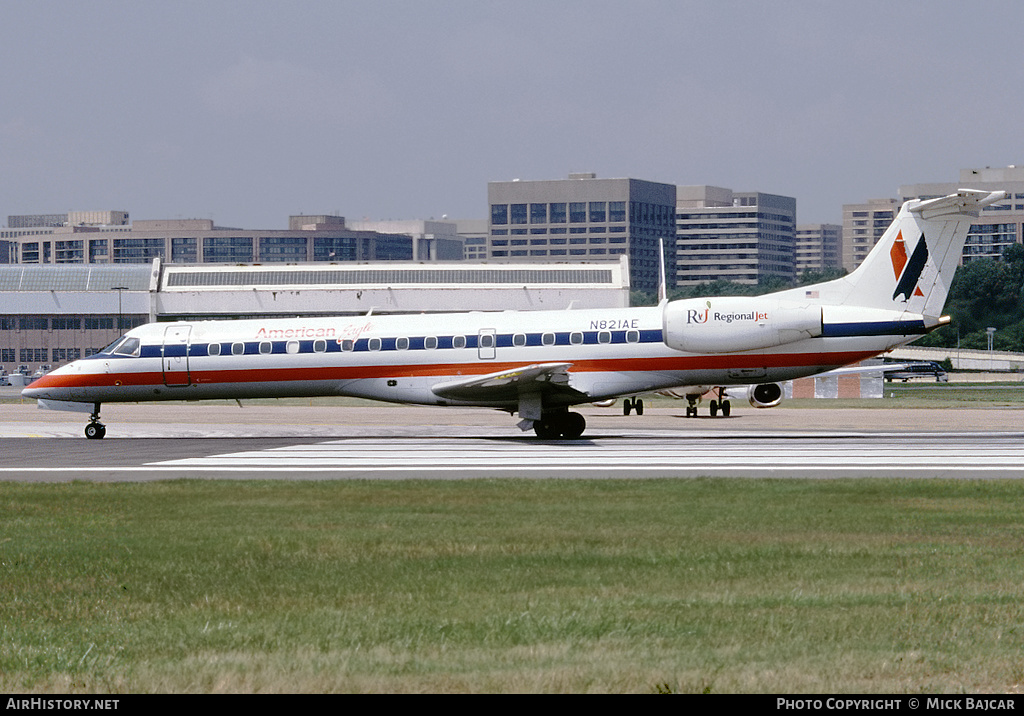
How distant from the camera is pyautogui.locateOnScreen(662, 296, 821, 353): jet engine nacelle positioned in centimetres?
3069

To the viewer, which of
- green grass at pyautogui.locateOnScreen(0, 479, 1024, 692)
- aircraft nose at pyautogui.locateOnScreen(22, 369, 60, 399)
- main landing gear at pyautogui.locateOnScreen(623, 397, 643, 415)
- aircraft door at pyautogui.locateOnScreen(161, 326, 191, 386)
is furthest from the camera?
main landing gear at pyautogui.locateOnScreen(623, 397, 643, 415)

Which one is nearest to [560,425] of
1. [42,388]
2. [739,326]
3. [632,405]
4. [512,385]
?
[512,385]

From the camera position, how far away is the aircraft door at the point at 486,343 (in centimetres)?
3184

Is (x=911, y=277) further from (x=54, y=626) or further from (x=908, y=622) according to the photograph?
(x=54, y=626)

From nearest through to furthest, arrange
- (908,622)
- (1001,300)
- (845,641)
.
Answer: (845,641) → (908,622) → (1001,300)

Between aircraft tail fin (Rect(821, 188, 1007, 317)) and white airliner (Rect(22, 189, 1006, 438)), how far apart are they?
0.03m

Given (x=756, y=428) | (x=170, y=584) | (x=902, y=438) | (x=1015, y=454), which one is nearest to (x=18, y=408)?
(x=756, y=428)

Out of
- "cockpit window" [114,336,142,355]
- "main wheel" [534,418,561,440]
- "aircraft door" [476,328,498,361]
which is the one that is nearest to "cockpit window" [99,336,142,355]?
"cockpit window" [114,336,142,355]

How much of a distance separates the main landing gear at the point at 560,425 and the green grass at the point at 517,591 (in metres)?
13.3

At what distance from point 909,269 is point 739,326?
4336 millimetres

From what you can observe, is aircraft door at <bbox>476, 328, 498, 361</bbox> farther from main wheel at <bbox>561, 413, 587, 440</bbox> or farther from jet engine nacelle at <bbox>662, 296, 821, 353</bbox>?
jet engine nacelle at <bbox>662, 296, 821, 353</bbox>
